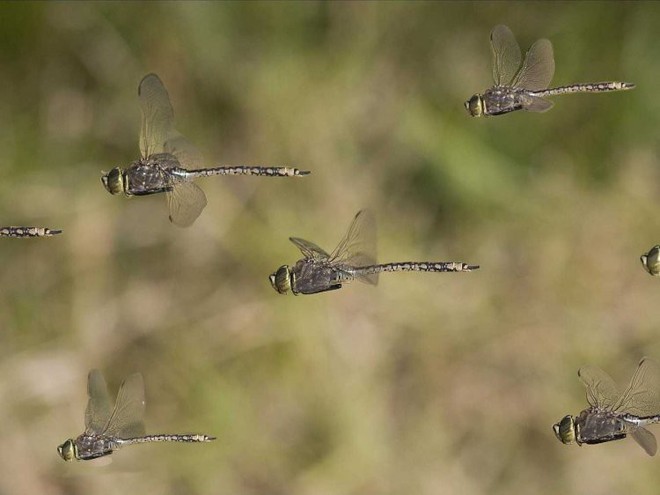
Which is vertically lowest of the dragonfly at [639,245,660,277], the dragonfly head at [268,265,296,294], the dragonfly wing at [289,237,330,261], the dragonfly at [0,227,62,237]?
the dragonfly at [639,245,660,277]

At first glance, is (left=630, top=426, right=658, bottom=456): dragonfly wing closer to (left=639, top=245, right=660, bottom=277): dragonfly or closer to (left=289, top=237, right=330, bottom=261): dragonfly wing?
(left=639, top=245, right=660, bottom=277): dragonfly

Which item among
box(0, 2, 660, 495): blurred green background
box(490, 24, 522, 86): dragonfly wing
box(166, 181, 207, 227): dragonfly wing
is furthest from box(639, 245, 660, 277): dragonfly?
box(0, 2, 660, 495): blurred green background

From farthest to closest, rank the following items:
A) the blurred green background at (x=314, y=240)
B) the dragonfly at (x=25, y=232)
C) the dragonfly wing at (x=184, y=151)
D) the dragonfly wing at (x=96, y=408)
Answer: the blurred green background at (x=314, y=240), the dragonfly wing at (x=96, y=408), the dragonfly wing at (x=184, y=151), the dragonfly at (x=25, y=232)

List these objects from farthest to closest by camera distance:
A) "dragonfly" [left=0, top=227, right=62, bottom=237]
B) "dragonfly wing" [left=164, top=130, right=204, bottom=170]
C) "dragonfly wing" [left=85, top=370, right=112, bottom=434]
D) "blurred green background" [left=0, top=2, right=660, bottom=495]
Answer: "blurred green background" [left=0, top=2, right=660, bottom=495] → "dragonfly wing" [left=85, top=370, right=112, bottom=434] → "dragonfly wing" [left=164, top=130, right=204, bottom=170] → "dragonfly" [left=0, top=227, right=62, bottom=237]

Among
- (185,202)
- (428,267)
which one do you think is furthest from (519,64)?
(185,202)

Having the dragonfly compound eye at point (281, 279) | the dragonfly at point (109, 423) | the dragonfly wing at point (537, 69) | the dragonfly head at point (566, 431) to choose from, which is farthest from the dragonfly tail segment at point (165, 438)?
the dragonfly wing at point (537, 69)

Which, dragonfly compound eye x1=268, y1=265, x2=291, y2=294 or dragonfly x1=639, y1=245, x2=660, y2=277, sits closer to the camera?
dragonfly x1=639, y1=245, x2=660, y2=277

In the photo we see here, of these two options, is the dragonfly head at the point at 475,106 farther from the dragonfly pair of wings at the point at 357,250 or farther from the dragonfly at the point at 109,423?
the dragonfly at the point at 109,423
